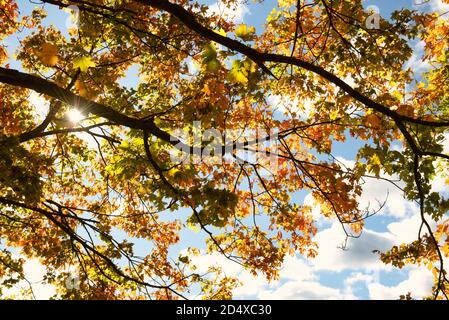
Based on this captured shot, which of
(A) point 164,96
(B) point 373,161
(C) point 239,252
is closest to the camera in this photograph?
(B) point 373,161

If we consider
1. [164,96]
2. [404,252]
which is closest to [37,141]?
[164,96]

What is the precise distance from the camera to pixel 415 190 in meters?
5.71

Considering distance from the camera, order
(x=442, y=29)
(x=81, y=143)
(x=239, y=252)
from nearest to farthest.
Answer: (x=239, y=252)
(x=442, y=29)
(x=81, y=143)

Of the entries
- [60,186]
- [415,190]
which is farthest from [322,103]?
[60,186]

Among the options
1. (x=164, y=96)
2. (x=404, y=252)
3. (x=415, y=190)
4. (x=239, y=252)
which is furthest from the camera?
(x=164, y=96)

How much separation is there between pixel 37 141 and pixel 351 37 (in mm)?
9887

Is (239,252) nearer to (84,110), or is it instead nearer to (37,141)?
(84,110)

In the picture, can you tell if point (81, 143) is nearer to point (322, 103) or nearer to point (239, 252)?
point (239, 252)

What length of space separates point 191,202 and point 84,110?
6.48ft
